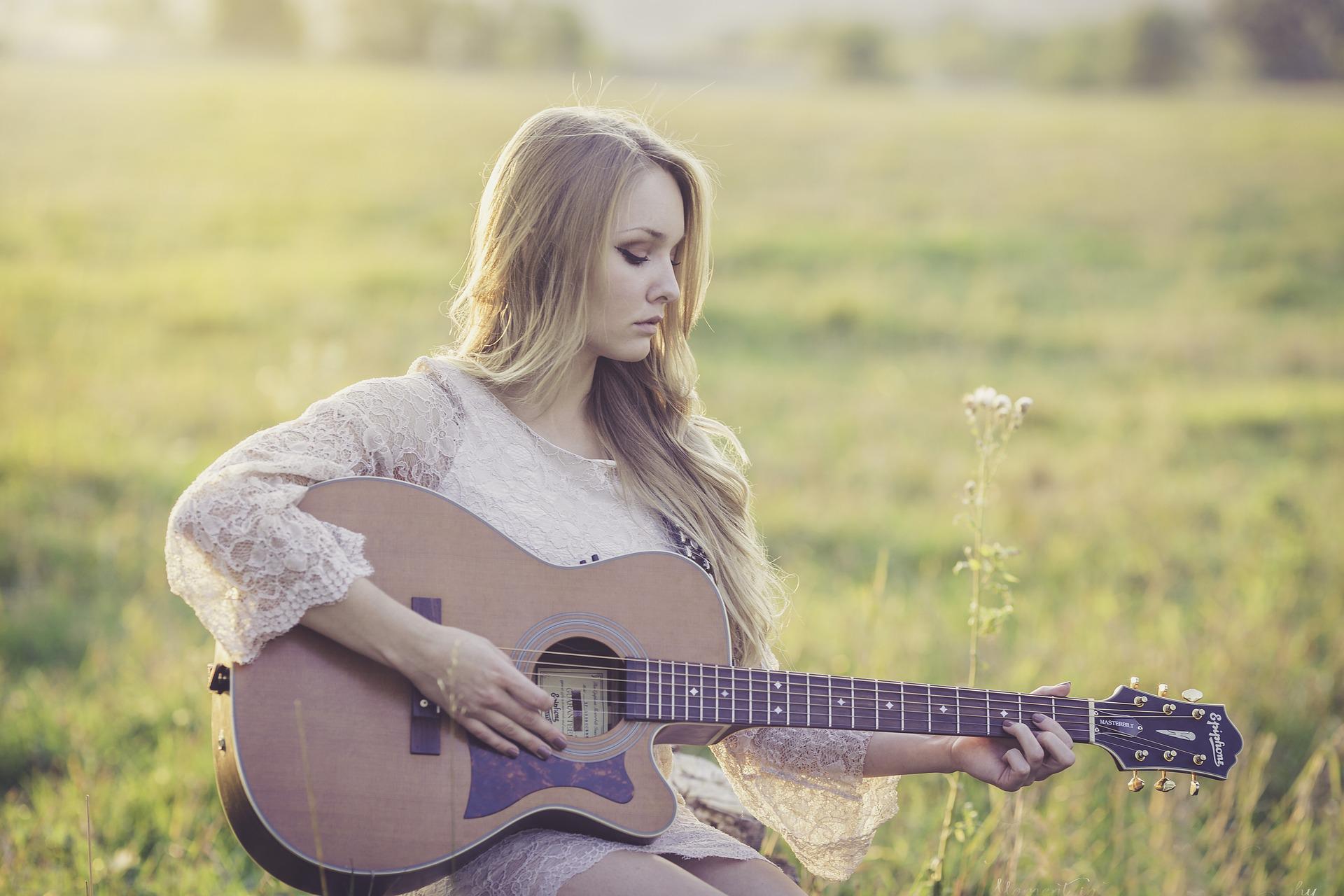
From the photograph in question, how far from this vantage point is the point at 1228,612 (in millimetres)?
5363

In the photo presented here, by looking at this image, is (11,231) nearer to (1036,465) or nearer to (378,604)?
(1036,465)

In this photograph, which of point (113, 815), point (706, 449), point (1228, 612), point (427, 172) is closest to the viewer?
point (706, 449)

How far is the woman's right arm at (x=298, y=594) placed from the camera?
215 cm

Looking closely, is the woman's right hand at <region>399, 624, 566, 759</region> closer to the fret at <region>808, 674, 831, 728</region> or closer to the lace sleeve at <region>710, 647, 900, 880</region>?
the fret at <region>808, 674, 831, 728</region>

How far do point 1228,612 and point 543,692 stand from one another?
4.35 meters

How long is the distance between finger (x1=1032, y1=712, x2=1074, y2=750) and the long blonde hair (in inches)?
26.8

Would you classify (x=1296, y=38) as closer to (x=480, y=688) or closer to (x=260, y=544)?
(x=480, y=688)

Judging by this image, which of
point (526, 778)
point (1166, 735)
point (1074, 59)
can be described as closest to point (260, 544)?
point (526, 778)

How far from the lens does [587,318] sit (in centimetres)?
275

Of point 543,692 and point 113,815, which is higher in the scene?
point 543,692

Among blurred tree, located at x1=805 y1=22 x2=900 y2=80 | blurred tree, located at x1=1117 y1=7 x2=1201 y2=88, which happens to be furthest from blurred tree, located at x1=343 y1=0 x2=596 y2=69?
blurred tree, located at x1=1117 y1=7 x2=1201 y2=88

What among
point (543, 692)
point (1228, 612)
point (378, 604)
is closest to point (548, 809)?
point (543, 692)

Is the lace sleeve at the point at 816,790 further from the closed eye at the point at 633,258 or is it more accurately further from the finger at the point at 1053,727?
the closed eye at the point at 633,258

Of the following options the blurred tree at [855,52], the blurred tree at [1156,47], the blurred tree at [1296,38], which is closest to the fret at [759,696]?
the blurred tree at [1296,38]
